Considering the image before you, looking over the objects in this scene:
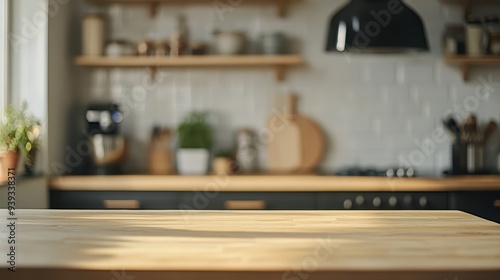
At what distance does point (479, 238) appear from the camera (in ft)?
7.02

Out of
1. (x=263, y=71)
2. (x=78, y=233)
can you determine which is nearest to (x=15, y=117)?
(x=263, y=71)

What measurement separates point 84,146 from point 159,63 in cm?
77

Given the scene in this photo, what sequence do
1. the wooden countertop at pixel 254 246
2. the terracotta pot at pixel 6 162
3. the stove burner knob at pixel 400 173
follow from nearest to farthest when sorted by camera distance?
the wooden countertop at pixel 254 246 < the terracotta pot at pixel 6 162 < the stove burner knob at pixel 400 173

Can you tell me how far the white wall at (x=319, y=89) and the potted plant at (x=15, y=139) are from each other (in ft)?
3.24

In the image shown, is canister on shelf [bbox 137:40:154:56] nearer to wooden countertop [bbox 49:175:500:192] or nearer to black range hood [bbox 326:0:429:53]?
wooden countertop [bbox 49:175:500:192]

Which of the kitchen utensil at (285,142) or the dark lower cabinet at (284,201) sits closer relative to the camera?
the dark lower cabinet at (284,201)

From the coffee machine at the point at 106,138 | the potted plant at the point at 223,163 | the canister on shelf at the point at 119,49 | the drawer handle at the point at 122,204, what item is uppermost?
the canister on shelf at the point at 119,49

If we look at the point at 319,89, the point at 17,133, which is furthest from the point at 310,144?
the point at 17,133

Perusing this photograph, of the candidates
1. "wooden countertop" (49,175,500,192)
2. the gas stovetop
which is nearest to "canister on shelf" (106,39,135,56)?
"wooden countertop" (49,175,500,192)

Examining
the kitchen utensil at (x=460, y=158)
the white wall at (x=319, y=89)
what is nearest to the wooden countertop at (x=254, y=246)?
the kitchen utensil at (x=460, y=158)

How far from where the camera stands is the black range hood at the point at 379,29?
3281mm

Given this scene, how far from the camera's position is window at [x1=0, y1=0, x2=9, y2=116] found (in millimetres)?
4559

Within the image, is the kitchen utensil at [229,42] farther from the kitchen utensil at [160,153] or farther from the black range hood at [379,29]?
the black range hood at [379,29]

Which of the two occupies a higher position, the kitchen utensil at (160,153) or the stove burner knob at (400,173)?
the kitchen utensil at (160,153)
